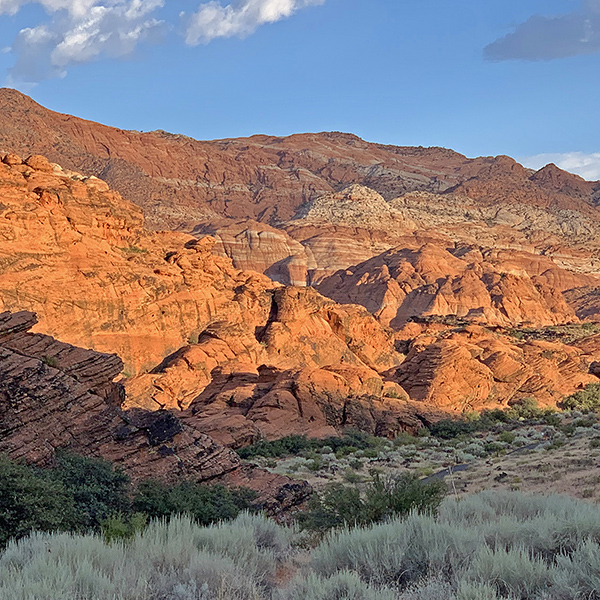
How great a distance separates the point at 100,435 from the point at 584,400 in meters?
27.8

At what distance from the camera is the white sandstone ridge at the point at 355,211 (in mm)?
114875

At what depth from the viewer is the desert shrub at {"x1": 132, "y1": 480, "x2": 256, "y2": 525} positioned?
380 inches

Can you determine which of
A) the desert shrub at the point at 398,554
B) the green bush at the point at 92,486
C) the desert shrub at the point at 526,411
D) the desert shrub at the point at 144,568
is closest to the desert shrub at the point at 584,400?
the desert shrub at the point at 526,411

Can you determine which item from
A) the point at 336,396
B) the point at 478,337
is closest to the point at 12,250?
the point at 336,396

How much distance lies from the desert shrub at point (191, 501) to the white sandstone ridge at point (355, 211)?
336ft

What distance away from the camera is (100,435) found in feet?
40.8

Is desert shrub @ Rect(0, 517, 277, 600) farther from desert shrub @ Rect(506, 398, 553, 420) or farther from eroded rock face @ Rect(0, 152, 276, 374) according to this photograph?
eroded rock face @ Rect(0, 152, 276, 374)

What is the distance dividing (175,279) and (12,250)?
359 inches

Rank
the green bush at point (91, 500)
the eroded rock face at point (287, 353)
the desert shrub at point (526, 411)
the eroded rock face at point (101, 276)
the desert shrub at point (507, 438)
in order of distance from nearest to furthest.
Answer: the green bush at point (91, 500) < the desert shrub at point (507, 438) < the eroded rock face at point (287, 353) < the desert shrub at point (526, 411) < the eroded rock face at point (101, 276)

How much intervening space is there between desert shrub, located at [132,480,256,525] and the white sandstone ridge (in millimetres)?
102427

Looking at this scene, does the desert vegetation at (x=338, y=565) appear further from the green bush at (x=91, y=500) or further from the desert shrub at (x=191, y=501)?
the desert shrub at (x=191, y=501)

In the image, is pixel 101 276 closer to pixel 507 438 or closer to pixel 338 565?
pixel 507 438

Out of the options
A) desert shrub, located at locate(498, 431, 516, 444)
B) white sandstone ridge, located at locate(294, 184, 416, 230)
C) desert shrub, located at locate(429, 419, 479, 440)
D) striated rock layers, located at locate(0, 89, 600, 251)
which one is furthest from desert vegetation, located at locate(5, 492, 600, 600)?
striated rock layers, located at locate(0, 89, 600, 251)

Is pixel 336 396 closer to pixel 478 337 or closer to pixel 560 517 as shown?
pixel 478 337
